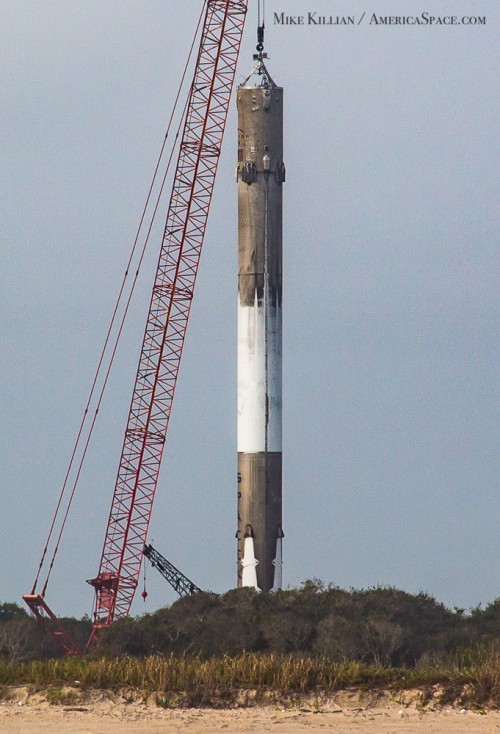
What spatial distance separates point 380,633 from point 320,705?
875 inches

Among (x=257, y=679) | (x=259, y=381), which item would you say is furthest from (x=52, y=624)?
(x=257, y=679)

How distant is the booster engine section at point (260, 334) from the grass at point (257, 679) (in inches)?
1224

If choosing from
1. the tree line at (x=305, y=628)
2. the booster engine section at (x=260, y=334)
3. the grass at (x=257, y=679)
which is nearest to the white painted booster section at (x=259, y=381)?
the booster engine section at (x=260, y=334)

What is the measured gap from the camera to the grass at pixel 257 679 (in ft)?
A: 136

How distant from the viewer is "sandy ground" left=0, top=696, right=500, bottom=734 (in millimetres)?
39625

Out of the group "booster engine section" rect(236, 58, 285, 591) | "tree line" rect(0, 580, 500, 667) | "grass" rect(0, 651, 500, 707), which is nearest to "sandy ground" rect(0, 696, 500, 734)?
"grass" rect(0, 651, 500, 707)

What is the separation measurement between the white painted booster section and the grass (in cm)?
3201

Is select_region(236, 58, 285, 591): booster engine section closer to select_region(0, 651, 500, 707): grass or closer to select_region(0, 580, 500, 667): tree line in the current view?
select_region(0, 580, 500, 667): tree line

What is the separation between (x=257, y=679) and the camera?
138ft

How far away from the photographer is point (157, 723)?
4000 cm

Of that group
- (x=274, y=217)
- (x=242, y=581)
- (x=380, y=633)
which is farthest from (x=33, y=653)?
(x=274, y=217)

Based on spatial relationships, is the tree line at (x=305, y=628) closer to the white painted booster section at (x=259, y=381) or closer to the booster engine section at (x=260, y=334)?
the booster engine section at (x=260, y=334)

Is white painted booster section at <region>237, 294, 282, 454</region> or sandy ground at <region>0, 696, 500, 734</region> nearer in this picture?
sandy ground at <region>0, 696, 500, 734</region>

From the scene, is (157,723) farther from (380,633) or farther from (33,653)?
(33,653)
